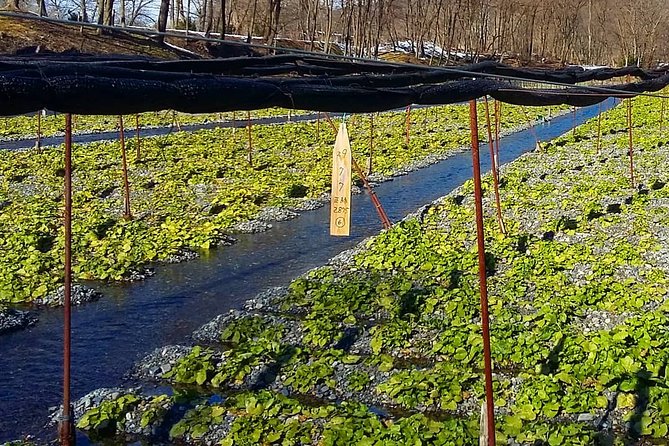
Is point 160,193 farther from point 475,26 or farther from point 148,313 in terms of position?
point 475,26

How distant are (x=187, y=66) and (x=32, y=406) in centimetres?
390

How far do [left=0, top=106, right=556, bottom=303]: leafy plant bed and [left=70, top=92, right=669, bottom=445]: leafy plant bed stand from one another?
3.09 meters

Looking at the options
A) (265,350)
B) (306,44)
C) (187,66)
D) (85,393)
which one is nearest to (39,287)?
(85,393)

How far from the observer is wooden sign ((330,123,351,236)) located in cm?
552

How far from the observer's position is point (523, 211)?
544 inches

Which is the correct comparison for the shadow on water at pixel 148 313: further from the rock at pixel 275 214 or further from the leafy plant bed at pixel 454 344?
the leafy plant bed at pixel 454 344

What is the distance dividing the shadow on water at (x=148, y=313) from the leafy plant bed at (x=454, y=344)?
0.80m

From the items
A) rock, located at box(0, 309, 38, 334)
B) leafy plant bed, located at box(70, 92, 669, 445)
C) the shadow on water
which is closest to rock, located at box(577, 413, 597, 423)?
leafy plant bed, located at box(70, 92, 669, 445)

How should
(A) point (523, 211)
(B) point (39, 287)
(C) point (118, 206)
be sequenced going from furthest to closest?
(C) point (118, 206), (A) point (523, 211), (B) point (39, 287)

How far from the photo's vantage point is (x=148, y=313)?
33.5 feet

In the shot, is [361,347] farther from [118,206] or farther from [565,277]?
[118,206]

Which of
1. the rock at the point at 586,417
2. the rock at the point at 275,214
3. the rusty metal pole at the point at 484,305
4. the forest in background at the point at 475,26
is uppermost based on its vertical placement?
the forest in background at the point at 475,26

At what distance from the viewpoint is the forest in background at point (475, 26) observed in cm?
5584

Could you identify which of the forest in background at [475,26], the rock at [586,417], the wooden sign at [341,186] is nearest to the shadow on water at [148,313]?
the wooden sign at [341,186]
